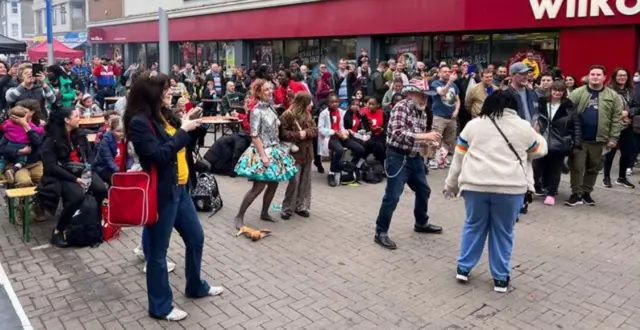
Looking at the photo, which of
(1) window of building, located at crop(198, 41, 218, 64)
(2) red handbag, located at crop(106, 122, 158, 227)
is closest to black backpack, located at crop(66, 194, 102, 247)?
(2) red handbag, located at crop(106, 122, 158, 227)

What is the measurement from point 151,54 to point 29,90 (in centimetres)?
2333

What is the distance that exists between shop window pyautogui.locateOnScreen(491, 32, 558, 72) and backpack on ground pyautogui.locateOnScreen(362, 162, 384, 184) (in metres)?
4.82

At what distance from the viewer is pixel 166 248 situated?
4297mm

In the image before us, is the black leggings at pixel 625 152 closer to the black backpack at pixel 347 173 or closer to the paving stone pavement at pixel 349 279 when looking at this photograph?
the paving stone pavement at pixel 349 279

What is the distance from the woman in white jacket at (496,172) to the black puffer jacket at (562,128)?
3.07m

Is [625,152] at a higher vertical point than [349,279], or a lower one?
higher

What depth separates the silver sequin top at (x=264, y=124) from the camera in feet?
21.4

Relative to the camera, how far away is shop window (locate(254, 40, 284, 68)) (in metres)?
21.5

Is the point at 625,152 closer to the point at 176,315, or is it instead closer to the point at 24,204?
the point at 176,315

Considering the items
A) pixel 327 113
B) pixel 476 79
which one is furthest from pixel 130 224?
pixel 476 79

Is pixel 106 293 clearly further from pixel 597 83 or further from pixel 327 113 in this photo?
pixel 597 83

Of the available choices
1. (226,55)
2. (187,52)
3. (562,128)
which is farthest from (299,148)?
(187,52)

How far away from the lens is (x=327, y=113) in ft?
30.3

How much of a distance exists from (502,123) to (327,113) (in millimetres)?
4671
